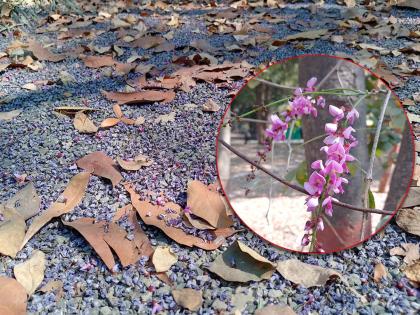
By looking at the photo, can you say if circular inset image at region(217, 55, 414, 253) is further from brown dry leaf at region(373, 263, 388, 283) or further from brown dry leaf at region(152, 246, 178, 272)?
brown dry leaf at region(152, 246, 178, 272)

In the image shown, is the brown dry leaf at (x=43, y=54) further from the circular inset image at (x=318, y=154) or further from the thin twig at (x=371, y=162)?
the thin twig at (x=371, y=162)

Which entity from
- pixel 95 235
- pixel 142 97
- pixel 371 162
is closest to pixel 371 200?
pixel 371 162

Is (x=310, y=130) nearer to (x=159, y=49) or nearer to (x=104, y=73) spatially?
(x=104, y=73)

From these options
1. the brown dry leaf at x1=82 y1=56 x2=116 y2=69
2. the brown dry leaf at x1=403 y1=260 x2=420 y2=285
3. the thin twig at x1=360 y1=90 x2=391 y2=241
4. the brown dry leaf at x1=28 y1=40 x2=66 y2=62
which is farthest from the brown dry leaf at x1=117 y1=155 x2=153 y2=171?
the brown dry leaf at x1=28 y1=40 x2=66 y2=62

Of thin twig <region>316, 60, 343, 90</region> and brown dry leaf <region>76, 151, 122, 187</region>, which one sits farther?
brown dry leaf <region>76, 151, 122, 187</region>

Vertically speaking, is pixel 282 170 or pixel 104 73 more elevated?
pixel 282 170

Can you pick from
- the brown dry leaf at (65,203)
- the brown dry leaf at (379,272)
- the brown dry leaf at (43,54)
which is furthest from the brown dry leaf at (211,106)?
the brown dry leaf at (43,54)

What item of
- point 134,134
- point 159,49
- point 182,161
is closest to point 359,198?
point 182,161
